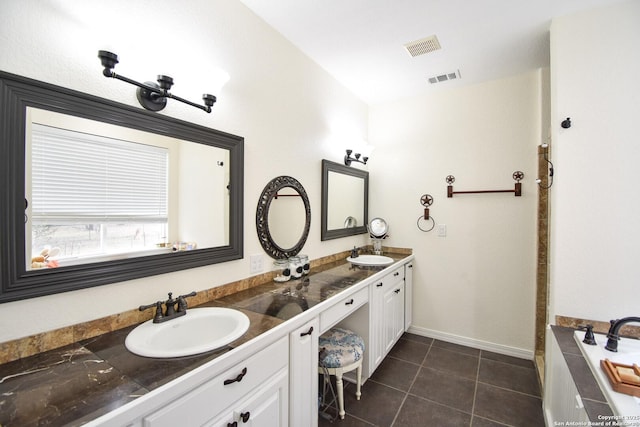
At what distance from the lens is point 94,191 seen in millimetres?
1121

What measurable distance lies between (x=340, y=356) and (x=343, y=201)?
152cm

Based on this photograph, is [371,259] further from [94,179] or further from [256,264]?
[94,179]

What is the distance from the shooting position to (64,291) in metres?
1.04

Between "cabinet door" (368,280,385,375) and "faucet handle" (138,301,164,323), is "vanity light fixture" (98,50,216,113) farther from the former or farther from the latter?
"cabinet door" (368,280,385,375)

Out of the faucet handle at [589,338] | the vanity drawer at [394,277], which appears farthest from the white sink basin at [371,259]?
the faucet handle at [589,338]

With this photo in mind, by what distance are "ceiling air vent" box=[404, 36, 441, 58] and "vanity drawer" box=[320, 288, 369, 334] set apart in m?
1.95

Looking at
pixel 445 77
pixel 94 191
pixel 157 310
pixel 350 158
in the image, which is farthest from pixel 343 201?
pixel 94 191

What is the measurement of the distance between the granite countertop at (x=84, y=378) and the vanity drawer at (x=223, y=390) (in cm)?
8

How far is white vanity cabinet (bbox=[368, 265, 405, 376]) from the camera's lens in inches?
84.4

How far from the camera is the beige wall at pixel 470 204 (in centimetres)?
258

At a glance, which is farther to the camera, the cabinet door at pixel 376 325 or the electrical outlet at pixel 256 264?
the cabinet door at pixel 376 325

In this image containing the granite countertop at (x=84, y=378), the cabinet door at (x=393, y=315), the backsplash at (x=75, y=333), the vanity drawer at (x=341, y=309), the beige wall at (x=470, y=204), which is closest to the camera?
the granite countertop at (x=84, y=378)

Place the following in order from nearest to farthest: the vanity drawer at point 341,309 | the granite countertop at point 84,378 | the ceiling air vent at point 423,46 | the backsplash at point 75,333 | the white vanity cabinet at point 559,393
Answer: the granite countertop at point 84,378
the backsplash at point 75,333
the white vanity cabinet at point 559,393
the vanity drawer at point 341,309
the ceiling air vent at point 423,46

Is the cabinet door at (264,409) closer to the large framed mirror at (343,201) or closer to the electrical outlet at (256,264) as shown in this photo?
the electrical outlet at (256,264)
